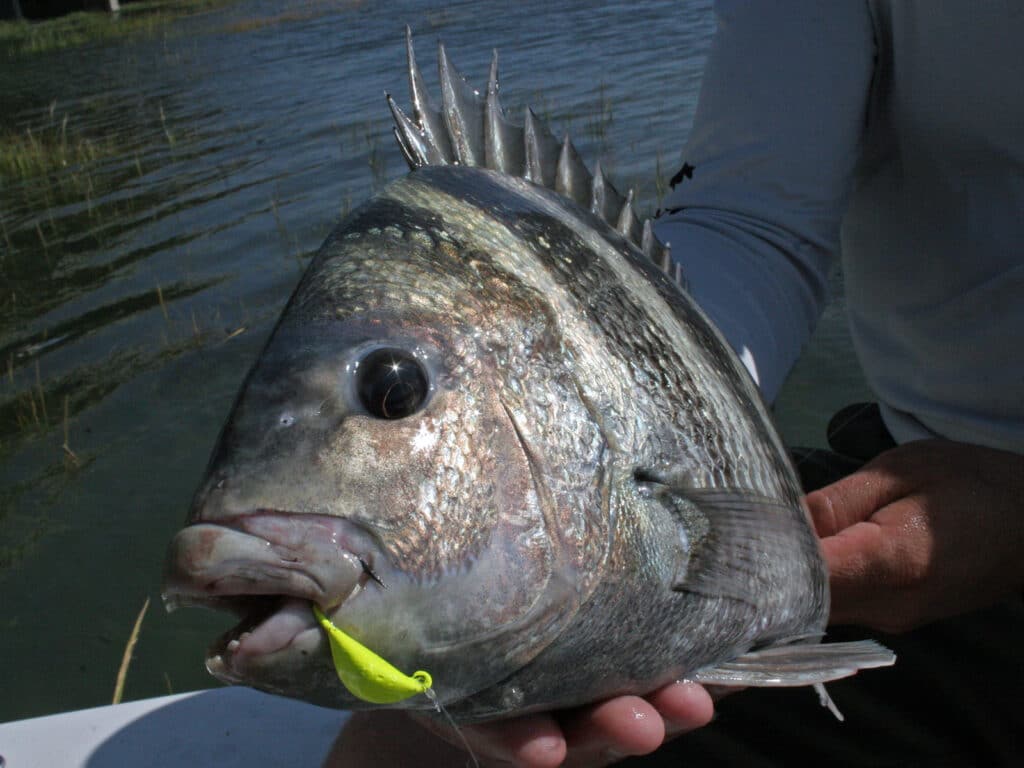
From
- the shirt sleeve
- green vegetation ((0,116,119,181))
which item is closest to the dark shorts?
the shirt sleeve

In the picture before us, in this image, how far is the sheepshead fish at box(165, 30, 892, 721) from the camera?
1.09 m

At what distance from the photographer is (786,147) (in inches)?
93.4

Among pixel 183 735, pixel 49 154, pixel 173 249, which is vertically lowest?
pixel 183 735

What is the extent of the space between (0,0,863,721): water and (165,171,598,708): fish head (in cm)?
335

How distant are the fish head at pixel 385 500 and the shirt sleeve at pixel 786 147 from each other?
3.72 feet

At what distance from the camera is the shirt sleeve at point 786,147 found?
2.31m

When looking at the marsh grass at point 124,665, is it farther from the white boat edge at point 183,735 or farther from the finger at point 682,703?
the finger at point 682,703

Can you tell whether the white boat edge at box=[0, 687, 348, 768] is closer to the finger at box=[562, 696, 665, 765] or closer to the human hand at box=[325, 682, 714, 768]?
the human hand at box=[325, 682, 714, 768]

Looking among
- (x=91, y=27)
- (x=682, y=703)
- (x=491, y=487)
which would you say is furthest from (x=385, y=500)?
(x=91, y=27)

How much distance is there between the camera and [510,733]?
1.37 metres

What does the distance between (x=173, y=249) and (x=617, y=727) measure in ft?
28.5

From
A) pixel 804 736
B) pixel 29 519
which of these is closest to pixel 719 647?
pixel 804 736

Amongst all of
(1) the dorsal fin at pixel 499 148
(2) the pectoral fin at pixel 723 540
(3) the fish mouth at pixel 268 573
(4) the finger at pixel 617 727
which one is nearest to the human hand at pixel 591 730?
(4) the finger at pixel 617 727

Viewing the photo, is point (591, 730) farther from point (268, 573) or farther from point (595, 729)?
point (268, 573)
